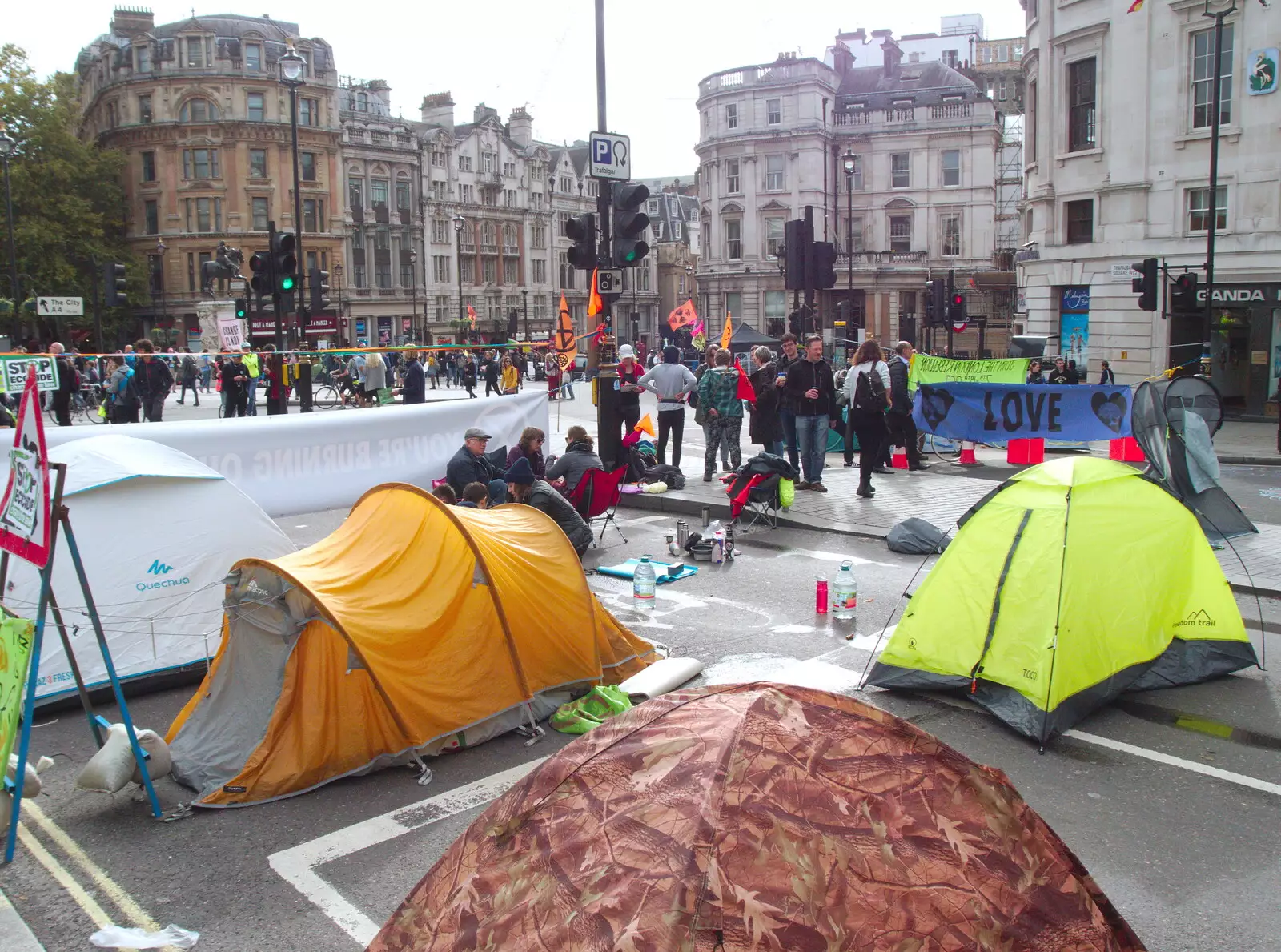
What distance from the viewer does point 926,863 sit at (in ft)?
10.4

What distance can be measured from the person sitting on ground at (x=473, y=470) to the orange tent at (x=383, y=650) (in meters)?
4.04

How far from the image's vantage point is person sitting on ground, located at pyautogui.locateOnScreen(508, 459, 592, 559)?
10.2 m

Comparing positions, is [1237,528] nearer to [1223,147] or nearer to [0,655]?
[0,655]

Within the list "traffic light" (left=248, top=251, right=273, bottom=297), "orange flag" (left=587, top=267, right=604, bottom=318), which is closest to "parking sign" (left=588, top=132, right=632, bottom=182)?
"orange flag" (left=587, top=267, right=604, bottom=318)

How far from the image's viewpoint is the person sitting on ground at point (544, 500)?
10.2 m

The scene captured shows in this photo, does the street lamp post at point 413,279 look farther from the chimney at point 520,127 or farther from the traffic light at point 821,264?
the traffic light at point 821,264

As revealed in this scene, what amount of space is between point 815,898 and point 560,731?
13.4 feet

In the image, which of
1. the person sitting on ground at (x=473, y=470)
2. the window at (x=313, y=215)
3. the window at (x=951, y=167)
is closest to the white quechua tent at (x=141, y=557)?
the person sitting on ground at (x=473, y=470)

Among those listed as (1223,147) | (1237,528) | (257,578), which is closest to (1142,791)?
(257,578)

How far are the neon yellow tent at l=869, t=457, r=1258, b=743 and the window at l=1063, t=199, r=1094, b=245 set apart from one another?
24920 mm

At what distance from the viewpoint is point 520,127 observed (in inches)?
3637

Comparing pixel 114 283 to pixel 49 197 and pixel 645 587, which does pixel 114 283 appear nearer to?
pixel 645 587

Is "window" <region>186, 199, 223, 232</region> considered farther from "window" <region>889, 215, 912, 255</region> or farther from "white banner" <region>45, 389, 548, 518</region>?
"white banner" <region>45, 389, 548, 518</region>

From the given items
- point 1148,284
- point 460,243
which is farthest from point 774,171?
point 1148,284
